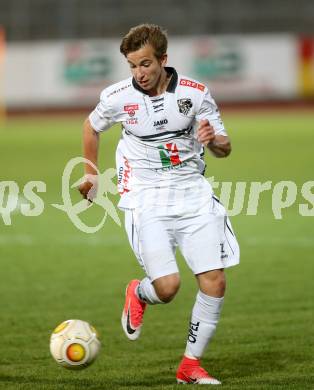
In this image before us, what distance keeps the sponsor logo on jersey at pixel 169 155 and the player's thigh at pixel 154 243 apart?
35 centimetres

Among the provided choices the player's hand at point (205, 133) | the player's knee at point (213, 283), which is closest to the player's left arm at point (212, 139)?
the player's hand at point (205, 133)

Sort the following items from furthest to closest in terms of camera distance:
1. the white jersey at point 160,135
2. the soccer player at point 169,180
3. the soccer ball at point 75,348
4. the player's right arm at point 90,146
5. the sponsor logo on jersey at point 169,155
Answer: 1. the player's right arm at point 90,146
2. the sponsor logo on jersey at point 169,155
3. the white jersey at point 160,135
4. the soccer player at point 169,180
5. the soccer ball at point 75,348

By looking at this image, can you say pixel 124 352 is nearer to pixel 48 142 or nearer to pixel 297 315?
pixel 297 315

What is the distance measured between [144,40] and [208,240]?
1321 mm

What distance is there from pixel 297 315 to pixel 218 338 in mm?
1001

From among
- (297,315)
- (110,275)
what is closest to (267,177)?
(110,275)

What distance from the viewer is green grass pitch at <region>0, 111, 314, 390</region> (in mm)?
6551

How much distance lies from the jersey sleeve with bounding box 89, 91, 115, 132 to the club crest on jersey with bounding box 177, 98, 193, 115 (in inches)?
18.9

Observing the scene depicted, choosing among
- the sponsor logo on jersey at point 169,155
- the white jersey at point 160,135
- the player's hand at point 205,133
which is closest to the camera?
the player's hand at point 205,133

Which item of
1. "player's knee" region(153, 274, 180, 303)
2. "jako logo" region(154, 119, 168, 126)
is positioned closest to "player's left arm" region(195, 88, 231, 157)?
"jako logo" region(154, 119, 168, 126)

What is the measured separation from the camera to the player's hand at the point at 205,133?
5.97 m

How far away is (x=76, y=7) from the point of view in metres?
36.0

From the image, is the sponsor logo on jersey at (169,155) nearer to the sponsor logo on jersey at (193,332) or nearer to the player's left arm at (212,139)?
the player's left arm at (212,139)

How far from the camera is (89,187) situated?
257 inches
